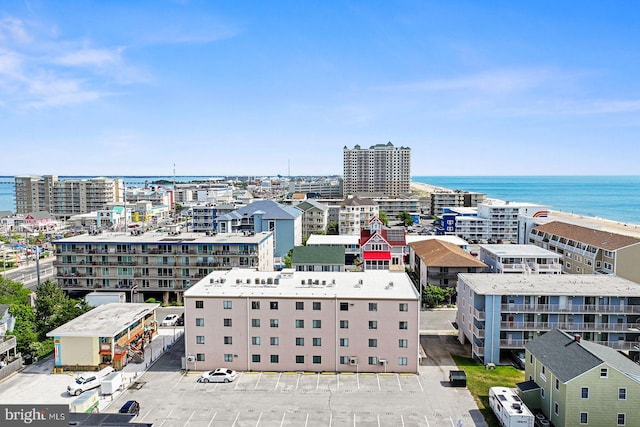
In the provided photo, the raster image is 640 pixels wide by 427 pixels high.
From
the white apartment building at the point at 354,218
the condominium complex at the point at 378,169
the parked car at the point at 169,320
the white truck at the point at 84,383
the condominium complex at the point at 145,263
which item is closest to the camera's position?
the white truck at the point at 84,383

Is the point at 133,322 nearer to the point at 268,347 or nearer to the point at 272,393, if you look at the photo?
the point at 268,347

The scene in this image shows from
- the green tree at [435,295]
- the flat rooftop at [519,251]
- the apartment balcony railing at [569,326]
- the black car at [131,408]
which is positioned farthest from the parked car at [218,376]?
the flat rooftop at [519,251]

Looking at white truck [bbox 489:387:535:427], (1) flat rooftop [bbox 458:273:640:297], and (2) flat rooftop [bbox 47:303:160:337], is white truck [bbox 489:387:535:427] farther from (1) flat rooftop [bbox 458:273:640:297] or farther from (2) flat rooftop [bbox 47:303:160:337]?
(2) flat rooftop [bbox 47:303:160:337]

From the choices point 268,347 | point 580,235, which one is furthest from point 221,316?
point 580,235

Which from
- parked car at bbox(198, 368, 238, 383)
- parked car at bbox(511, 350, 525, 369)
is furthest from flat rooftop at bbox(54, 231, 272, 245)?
parked car at bbox(511, 350, 525, 369)

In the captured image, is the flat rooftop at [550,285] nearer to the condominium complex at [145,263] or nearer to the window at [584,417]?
the window at [584,417]

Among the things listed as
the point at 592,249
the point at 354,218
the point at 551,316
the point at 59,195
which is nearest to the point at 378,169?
the point at 354,218

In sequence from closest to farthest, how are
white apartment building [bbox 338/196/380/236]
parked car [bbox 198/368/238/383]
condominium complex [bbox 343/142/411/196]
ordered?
parked car [bbox 198/368/238/383] < white apartment building [bbox 338/196/380/236] < condominium complex [bbox 343/142/411/196]
